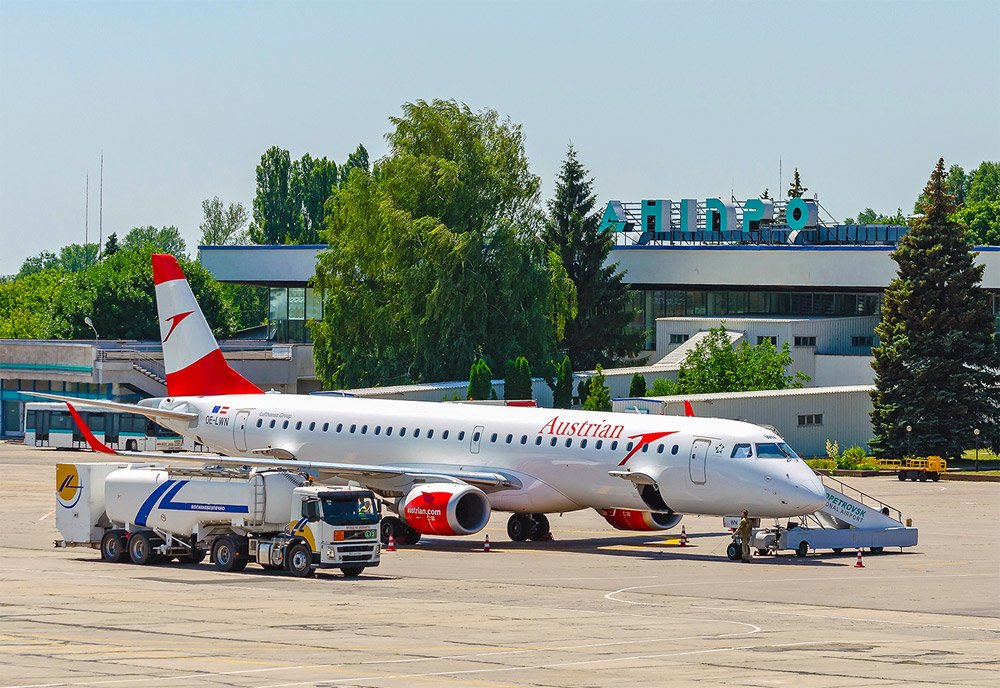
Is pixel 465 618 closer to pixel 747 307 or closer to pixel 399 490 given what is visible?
pixel 399 490

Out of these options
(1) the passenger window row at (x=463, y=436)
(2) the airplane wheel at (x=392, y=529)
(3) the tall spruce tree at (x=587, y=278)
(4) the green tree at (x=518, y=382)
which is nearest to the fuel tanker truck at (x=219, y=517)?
(2) the airplane wheel at (x=392, y=529)

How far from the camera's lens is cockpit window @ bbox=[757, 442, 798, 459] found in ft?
151

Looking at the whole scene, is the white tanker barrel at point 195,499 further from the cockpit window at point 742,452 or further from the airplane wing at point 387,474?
the cockpit window at point 742,452

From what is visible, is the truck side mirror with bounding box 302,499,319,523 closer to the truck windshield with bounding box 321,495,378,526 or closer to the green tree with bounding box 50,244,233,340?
the truck windshield with bounding box 321,495,378,526

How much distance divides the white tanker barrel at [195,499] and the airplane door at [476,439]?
914cm

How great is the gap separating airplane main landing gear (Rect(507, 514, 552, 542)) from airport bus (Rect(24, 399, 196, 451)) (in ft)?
137

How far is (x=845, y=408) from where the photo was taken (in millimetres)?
84062

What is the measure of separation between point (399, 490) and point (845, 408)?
37.7 m

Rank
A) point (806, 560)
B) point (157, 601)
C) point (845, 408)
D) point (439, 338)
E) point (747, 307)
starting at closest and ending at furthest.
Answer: point (157, 601), point (806, 560), point (845, 408), point (439, 338), point (747, 307)

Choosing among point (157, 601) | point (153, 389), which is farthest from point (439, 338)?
point (157, 601)

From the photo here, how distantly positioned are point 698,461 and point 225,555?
12.6m

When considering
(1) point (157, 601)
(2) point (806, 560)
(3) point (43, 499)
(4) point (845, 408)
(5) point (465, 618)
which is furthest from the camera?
(4) point (845, 408)

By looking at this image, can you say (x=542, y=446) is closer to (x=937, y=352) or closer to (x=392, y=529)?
(x=392, y=529)

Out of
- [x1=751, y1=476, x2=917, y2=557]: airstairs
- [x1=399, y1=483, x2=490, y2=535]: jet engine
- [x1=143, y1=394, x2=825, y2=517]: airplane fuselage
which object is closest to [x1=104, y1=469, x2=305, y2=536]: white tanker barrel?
[x1=399, y1=483, x2=490, y2=535]: jet engine
